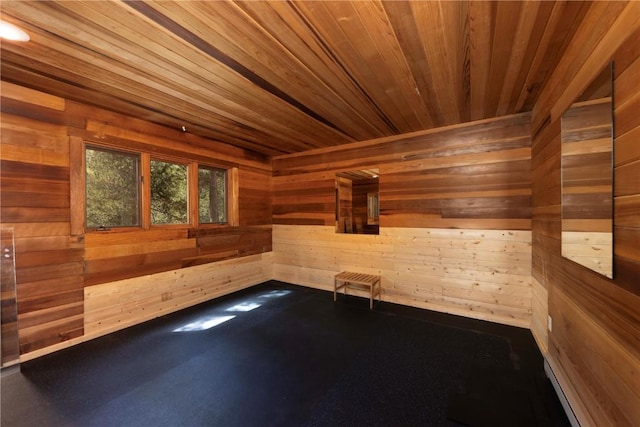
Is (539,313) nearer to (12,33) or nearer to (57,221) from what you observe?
(12,33)

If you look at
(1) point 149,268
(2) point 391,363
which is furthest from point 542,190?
(1) point 149,268

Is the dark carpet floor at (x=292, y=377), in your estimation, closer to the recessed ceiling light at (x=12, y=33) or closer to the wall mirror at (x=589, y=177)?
the wall mirror at (x=589, y=177)

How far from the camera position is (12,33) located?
1525mm

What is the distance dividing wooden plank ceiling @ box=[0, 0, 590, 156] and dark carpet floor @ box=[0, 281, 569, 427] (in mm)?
2401

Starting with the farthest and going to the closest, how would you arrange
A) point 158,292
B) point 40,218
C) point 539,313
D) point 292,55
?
1. point 158,292
2. point 539,313
3. point 40,218
4. point 292,55

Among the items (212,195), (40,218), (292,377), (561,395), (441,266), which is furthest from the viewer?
(212,195)

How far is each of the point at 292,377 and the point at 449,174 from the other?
2.88 metres

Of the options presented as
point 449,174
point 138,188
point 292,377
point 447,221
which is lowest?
point 292,377

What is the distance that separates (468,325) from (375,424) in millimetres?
1894

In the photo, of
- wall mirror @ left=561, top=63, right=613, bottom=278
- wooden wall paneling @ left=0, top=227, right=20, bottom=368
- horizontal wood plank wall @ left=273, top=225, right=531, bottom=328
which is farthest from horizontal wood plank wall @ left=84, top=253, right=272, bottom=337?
wall mirror @ left=561, top=63, right=613, bottom=278

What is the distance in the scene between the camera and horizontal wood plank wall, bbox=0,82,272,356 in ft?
7.14

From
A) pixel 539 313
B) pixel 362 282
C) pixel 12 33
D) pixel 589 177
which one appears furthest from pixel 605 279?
pixel 12 33

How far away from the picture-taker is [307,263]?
14.5ft

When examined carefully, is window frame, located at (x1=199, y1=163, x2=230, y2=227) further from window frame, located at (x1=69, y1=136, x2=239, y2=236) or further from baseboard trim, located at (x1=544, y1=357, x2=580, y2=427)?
baseboard trim, located at (x1=544, y1=357, x2=580, y2=427)
